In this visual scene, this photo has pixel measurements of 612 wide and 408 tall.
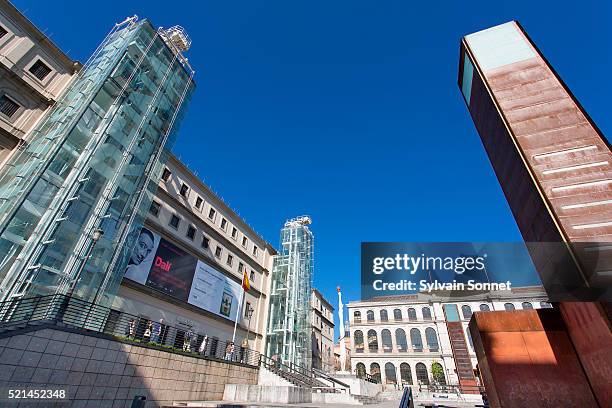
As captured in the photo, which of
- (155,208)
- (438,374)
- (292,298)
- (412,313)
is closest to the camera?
(155,208)

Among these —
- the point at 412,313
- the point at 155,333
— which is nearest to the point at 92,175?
the point at 155,333

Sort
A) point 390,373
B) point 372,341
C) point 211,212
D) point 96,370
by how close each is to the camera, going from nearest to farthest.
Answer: point 96,370 < point 211,212 < point 390,373 < point 372,341

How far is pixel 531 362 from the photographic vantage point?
6266 mm

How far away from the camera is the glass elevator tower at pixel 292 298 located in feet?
99.6

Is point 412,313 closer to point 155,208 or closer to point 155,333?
point 155,333

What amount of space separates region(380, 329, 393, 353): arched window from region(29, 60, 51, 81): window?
55.2 metres

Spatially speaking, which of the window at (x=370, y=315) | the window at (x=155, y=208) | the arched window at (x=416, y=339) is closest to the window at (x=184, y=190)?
the window at (x=155, y=208)

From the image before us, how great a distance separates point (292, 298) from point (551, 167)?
29.5 meters

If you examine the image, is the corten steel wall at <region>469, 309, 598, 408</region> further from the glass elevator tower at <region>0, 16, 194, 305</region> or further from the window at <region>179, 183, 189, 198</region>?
the window at <region>179, 183, 189, 198</region>

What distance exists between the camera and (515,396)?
6094 millimetres

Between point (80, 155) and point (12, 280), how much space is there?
22.1 feet

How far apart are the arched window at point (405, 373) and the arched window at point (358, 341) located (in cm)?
725

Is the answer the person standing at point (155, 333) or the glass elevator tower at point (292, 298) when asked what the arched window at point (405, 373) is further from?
the person standing at point (155, 333)

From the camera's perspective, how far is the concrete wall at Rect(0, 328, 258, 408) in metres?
7.92
